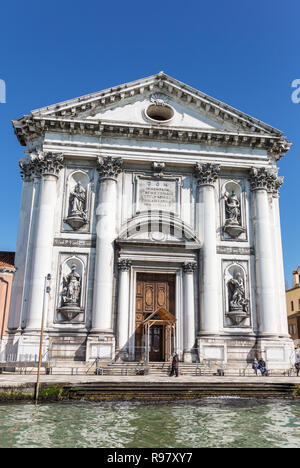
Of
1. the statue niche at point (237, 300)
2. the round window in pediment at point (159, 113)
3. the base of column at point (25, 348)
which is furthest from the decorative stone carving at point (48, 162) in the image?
the statue niche at point (237, 300)

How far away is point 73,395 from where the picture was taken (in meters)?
14.8

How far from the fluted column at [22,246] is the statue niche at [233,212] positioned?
12.9m

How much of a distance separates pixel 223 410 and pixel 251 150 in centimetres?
1952

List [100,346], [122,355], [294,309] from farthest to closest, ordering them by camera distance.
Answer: [294,309] < [122,355] < [100,346]

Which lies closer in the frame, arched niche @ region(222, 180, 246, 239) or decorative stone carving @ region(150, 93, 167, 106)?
arched niche @ region(222, 180, 246, 239)

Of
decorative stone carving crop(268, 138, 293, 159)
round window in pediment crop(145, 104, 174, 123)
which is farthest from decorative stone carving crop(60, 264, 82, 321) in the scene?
decorative stone carving crop(268, 138, 293, 159)

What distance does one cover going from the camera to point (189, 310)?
2514cm

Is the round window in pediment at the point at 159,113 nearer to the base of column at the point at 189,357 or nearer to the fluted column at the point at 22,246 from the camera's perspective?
the fluted column at the point at 22,246

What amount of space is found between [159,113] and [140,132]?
115 inches

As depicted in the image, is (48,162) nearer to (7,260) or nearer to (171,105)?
(7,260)

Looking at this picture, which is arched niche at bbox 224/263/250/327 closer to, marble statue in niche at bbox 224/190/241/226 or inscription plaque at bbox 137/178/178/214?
marble statue in niche at bbox 224/190/241/226

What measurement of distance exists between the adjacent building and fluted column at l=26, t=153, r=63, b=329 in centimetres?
3731

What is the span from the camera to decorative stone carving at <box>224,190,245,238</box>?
87.6 feet

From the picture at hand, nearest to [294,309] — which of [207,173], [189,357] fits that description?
[207,173]
